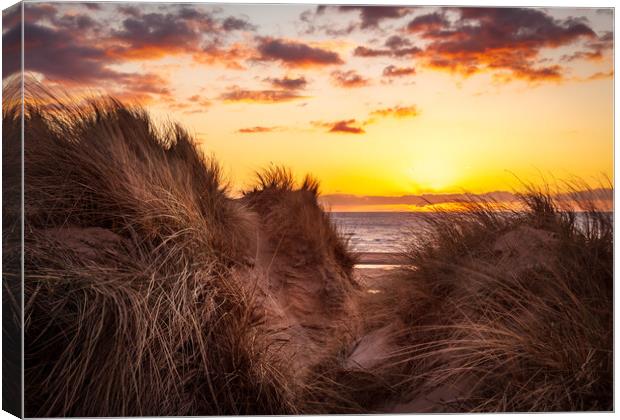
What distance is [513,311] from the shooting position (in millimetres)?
5094

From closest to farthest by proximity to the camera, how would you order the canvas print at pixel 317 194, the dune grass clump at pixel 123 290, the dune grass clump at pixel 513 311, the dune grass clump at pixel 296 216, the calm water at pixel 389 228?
the dune grass clump at pixel 123 290, the canvas print at pixel 317 194, the dune grass clump at pixel 513 311, the calm water at pixel 389 228, the dune grass clump at pixel 296 216

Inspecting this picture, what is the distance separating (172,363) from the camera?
4766mm

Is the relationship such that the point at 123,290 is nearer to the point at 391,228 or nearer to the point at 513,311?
the point at 391,228

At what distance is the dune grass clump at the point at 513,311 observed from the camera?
494 centimetres

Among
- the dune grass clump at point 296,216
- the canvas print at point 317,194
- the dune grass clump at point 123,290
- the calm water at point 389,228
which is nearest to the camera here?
the dune grass clump at point 123,290

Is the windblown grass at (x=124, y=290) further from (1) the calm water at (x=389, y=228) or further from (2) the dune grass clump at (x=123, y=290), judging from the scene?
(1) the calm water at (x=389, y=228)

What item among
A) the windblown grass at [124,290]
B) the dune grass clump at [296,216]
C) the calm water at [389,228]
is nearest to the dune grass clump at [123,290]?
the windblown grass at [124,290]

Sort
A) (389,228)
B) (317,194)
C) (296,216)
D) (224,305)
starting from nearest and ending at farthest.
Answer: (224,305) < (389,228) < (317,194) < (296,216)

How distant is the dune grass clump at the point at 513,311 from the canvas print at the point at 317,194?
1 centimetres

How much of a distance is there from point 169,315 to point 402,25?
2006mm

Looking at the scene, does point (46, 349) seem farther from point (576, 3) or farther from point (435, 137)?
point (576, 3)

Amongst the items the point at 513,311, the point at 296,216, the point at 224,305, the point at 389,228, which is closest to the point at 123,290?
the point at 224,305

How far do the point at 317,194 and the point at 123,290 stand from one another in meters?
1.74

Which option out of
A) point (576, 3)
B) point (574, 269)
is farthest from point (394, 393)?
point (576, 3)
